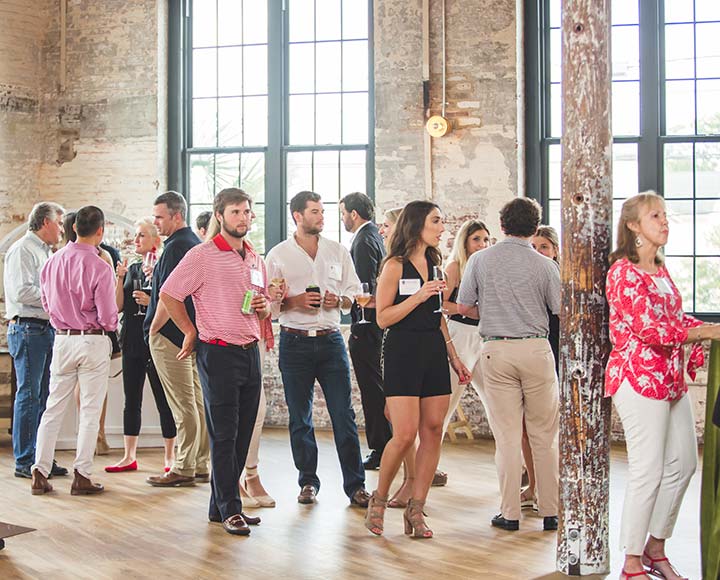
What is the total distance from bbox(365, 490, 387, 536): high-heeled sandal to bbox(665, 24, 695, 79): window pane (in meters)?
5.55

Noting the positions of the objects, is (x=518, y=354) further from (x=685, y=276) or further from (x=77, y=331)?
(x=685, y=276)

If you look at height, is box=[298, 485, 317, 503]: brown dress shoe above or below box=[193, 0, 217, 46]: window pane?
below

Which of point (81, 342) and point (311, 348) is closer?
point (311, 348)

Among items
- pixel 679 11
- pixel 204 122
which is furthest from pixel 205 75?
pixel 679 11

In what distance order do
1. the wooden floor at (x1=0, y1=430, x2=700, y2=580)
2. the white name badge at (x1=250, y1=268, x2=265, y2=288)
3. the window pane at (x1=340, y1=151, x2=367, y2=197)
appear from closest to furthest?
1. the wooden floor at (x1=0, y1=430, x2=700, y2=580)
2. the white name badge at (x1=250, y1=268, x2=265, y2=288)
3. the window pane at (x1=340, y1=151, x2=367, y2=197)

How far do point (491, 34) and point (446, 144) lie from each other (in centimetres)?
104

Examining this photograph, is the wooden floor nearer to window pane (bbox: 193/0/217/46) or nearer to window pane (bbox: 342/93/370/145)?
window pane (bbox: 342/93/370/145)

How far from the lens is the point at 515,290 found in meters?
5.43

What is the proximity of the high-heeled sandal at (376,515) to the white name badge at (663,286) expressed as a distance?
1.88 m

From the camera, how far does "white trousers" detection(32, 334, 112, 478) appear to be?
6520 millimetres

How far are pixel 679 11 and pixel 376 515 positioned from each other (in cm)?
598

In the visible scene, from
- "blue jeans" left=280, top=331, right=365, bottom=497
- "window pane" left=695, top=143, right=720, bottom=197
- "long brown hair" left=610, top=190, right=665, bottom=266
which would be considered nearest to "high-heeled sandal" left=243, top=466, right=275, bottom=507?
"blue jeans" left=280, top=331, right=365, bottom=497

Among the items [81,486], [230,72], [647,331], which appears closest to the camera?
[647,331]

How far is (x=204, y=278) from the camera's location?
5.41m
